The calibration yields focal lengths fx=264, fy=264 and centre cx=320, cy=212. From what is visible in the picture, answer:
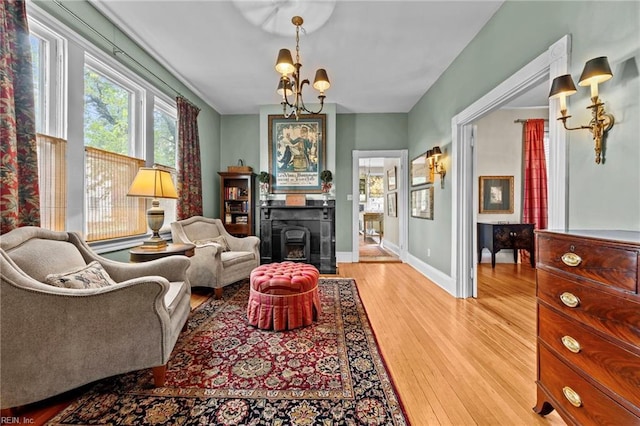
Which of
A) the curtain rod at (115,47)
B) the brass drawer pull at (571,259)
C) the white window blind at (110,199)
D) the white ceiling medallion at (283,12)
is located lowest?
the brass drawer pull at (571,259)

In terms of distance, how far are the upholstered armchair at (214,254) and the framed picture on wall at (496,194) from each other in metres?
4.28

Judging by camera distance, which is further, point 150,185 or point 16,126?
point 150,185

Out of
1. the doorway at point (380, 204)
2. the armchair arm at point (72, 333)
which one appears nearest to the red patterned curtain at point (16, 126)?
the armchair arm at point (72, 333)

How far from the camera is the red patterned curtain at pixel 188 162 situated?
3.71 metres

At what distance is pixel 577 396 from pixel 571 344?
0.22 meters

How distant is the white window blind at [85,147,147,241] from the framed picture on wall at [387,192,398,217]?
199 inches

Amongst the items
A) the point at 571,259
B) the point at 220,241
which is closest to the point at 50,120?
the point at 220,241

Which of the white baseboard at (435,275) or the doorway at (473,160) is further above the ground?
the doorway at (473,160)

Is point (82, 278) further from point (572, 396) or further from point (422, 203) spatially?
point (422, 203)

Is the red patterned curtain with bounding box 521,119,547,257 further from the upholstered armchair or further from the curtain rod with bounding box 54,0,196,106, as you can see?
the curtain rod with bounding box 54,0,196,106

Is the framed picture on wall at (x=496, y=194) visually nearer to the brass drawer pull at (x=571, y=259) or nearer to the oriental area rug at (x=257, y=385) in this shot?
the oriental area rug at (x=257, y=385)

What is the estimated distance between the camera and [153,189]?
2.44 m

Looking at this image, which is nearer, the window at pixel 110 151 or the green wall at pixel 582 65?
the green wall at pixel 582 65

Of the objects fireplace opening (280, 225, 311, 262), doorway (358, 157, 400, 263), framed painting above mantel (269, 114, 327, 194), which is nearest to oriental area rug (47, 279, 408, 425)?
fireplace opening (280, 225, 311, 262)
